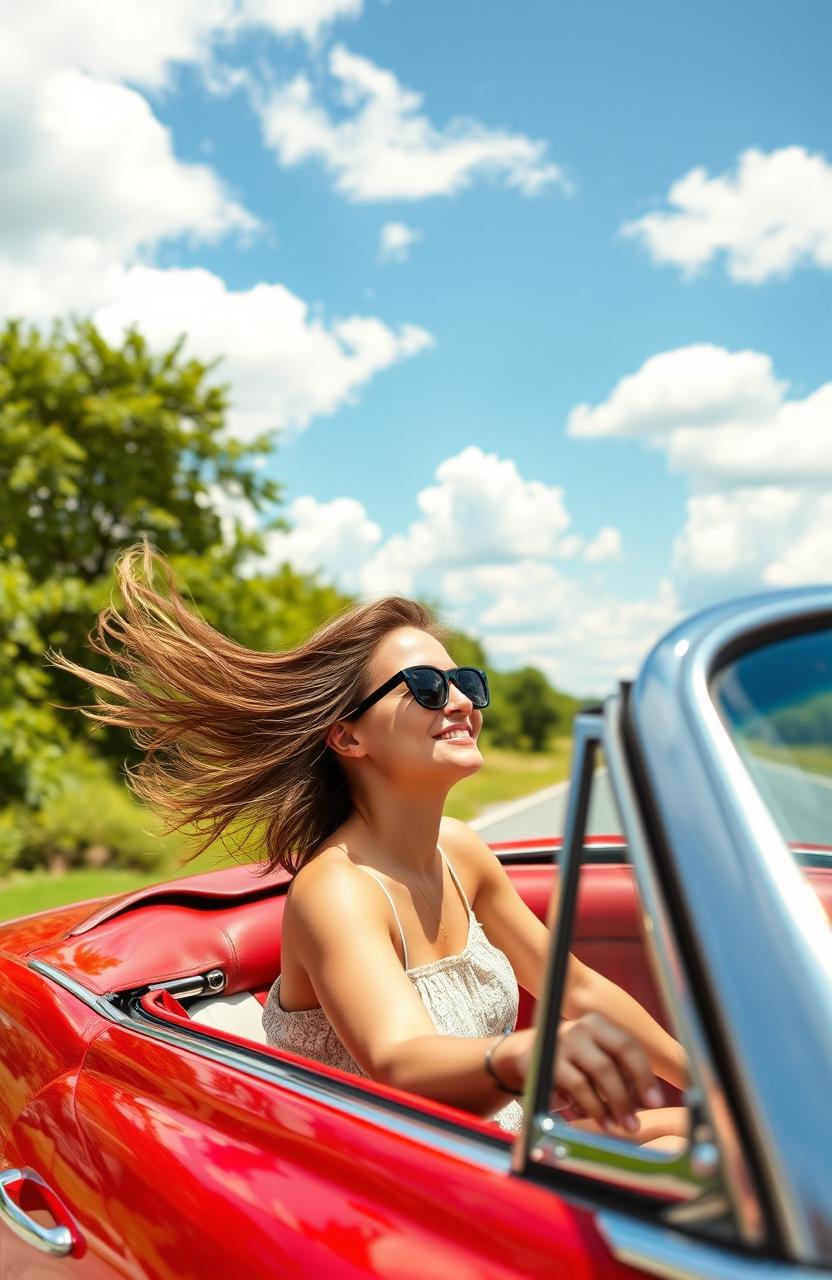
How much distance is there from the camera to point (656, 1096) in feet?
4.23

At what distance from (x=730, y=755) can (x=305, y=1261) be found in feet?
2.24

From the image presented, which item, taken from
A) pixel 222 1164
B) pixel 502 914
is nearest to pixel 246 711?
pixel 502 914

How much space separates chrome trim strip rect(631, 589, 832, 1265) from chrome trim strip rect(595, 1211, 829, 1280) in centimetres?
2

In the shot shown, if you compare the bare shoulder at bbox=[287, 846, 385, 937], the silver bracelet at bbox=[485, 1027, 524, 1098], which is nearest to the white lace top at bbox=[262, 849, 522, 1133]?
the bare shoulder at bbox=[287, 846, 385, 937]

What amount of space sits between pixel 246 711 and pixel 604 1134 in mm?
1527

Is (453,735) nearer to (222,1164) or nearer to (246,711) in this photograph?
(246,711)

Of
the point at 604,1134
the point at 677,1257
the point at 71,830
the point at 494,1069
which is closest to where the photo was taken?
the point at 677,1257

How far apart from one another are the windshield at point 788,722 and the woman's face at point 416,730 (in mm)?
1007

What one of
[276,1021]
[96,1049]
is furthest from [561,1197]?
[276,1021]

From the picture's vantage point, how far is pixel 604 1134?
117 centimetres

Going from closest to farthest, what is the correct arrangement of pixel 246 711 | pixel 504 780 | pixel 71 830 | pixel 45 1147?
pixel 45 1147 < pixel 246 711 < pixel 71 830 < pixel 504 780

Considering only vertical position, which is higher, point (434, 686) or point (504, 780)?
point (434, 686)

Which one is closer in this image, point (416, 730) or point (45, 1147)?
point (45, 1147)

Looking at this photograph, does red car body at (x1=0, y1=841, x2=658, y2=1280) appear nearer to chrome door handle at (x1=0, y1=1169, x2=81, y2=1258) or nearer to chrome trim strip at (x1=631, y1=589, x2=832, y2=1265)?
chrome door handle at (x1=0, y1=1169, x2=81, y2=1258)
